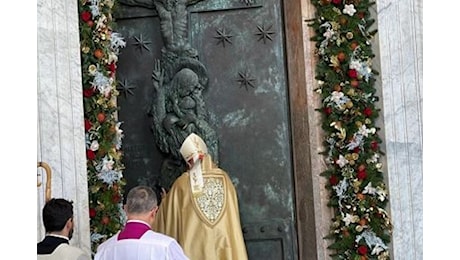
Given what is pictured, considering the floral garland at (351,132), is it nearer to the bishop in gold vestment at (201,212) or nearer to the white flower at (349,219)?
the white flower at (349,219)

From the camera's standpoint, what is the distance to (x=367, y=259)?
6227mm

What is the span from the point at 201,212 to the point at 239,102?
4.07ft

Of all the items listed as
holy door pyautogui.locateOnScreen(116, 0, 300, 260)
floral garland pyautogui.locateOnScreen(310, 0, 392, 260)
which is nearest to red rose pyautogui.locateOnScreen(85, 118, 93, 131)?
holy door pyautogui.locateOnScreen(116, 0, 300, 260)

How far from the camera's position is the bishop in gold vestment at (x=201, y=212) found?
5.92 meters

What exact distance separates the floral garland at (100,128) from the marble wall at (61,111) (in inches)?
12.2

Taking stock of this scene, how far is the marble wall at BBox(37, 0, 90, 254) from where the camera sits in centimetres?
583

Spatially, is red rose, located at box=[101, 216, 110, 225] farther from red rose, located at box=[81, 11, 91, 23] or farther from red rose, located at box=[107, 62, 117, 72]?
red rose, located at box=[81, 11, 91, 23]

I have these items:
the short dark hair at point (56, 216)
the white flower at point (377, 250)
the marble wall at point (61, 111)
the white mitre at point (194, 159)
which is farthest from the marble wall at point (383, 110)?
the short dark hair at point (56, 216)

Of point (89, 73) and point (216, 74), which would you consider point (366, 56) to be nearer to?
point (216, 74)

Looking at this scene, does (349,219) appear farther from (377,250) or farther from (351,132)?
(351,132)

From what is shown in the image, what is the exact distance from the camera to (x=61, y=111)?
592 centimetres

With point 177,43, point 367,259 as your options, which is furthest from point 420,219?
point 177,43

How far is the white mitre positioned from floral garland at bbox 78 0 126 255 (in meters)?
0.68

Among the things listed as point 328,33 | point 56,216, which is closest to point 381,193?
point 328,33
